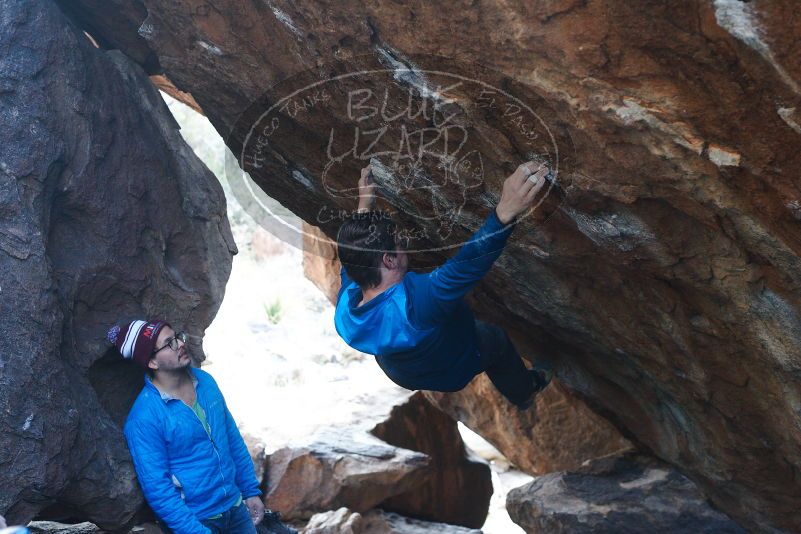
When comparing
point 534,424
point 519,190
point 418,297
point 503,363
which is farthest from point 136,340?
point 534,424

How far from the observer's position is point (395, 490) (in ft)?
21.8

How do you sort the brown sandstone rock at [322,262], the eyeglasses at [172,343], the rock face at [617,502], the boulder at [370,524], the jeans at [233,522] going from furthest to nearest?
the brown sandstone rock at [322,262], the boulder at [370,524], the rock face at [617,502], the jeans at [233,522], the eyeglasses at [172,343]

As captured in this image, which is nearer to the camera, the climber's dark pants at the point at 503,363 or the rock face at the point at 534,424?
the climber's dark pants at the point at 503,363

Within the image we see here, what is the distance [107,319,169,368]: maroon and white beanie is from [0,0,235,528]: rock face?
4.4 inches

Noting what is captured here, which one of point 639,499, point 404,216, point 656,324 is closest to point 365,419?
point 639,499

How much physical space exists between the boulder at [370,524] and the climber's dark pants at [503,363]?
162 centimetres

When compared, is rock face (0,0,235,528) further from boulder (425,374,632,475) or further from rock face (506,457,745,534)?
boulder (425,374,632,475)

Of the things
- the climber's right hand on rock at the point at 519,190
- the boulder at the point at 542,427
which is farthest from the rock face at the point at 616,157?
the boulder at the point at 542,427

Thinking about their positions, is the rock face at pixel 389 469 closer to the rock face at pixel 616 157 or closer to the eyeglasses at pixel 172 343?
the rock face at pixel 616 157

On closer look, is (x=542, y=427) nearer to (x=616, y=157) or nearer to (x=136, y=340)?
(x=136, y=340)

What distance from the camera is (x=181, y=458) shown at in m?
4.29

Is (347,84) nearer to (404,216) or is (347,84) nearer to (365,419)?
(404,216)

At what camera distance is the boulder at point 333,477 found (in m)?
6.42

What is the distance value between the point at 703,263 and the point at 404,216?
5.55 feet
